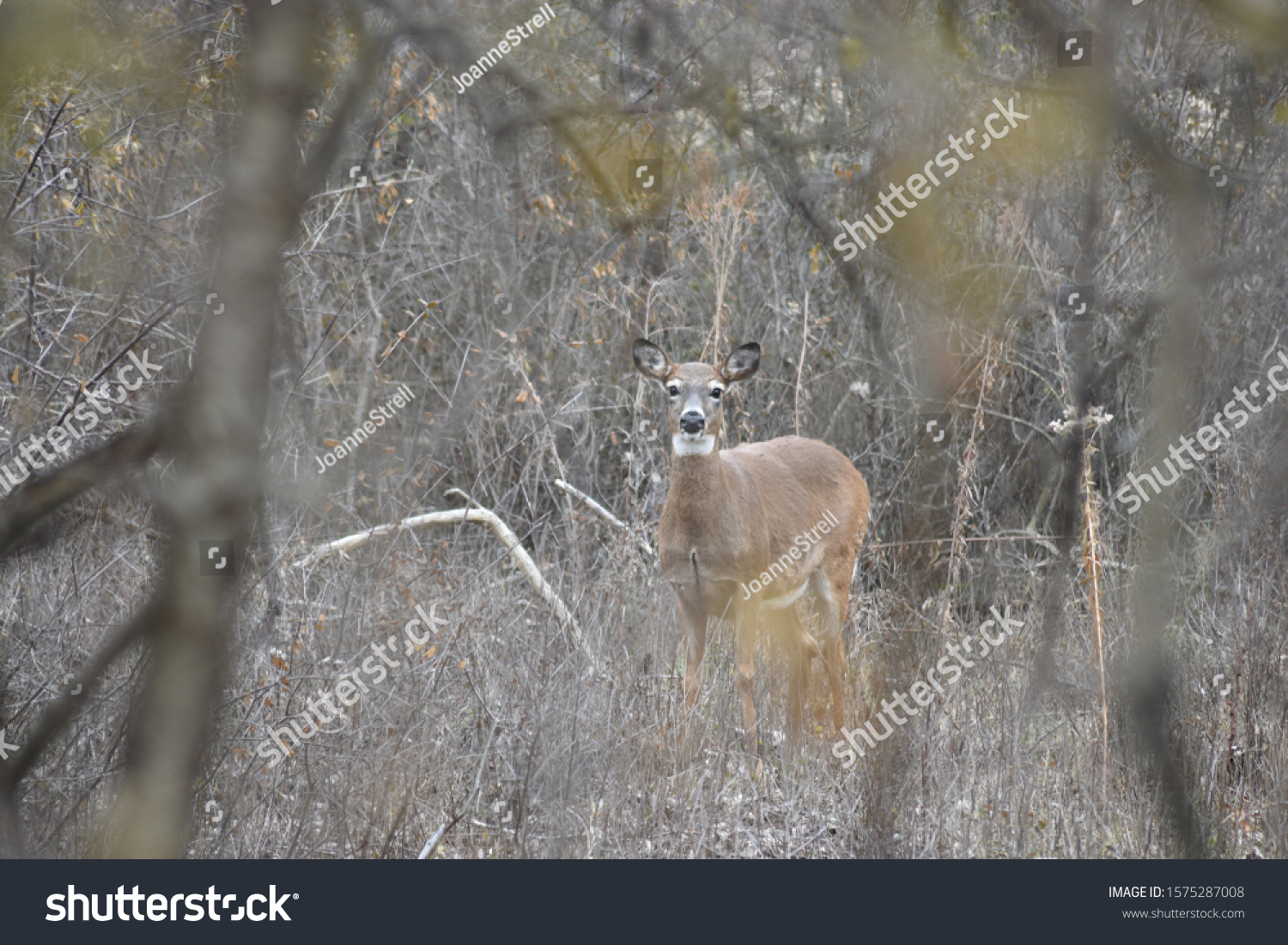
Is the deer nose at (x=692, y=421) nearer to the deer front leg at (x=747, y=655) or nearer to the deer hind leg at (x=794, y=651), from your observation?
the deer front leg at (x=747, y=655)

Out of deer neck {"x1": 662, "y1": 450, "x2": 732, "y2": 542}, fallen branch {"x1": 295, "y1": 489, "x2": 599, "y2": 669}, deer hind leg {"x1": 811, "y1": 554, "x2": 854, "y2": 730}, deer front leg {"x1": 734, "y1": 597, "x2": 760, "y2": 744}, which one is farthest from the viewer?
deer hind leg {"x1": 811, "y1": 554, "x2": 854, "y2": 730}

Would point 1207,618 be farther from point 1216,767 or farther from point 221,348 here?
point 221,348

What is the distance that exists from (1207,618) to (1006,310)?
1.83m

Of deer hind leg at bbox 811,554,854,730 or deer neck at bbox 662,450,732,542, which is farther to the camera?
deer hind leg at bbox 811,554,854,730

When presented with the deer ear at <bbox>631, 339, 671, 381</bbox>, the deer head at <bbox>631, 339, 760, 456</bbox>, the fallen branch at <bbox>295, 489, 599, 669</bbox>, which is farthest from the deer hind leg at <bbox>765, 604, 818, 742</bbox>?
the deer ear at <bbox>631, 339, 671, 381</bbox>

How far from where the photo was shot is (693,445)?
6.23m

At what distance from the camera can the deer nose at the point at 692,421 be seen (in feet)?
19.7

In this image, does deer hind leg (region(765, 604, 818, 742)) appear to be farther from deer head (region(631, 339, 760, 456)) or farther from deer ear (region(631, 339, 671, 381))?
deer ear (region(631, 339, 671, 381))

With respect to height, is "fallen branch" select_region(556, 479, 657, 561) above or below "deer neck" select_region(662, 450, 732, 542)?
above

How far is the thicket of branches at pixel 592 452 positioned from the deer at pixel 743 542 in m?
0.21

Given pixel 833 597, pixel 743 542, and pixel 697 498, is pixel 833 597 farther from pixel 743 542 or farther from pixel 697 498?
pixel 697 498

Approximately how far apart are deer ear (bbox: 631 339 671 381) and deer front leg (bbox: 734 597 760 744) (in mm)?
1287

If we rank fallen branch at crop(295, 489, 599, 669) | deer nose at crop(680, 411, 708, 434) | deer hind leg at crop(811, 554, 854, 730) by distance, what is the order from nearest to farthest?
1. fallen branch at crop(295, 489, 599, 669)
2. deer nose at crop(680, 411, 708, 434)
3. deer hind leg at crop(811, 554, 854, 730)

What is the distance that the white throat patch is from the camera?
244 inches
